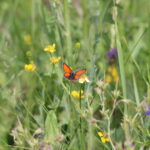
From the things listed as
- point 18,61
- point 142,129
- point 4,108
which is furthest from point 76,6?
point 142,129

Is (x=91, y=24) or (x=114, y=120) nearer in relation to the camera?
(x=114, y=120)

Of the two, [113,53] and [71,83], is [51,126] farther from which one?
[113,53]

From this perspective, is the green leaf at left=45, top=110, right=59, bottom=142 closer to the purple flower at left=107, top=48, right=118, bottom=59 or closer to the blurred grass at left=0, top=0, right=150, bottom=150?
the blurred grass at left=0, top=0, right=150, bottom=150

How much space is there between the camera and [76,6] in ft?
11.6

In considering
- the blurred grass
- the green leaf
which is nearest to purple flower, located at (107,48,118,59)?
the blurred grass

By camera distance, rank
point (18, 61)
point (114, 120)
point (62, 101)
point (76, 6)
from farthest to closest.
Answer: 1. point (76, 6)
2. point (18, 61)
3. point (114, 120)
4. point (62, 101)

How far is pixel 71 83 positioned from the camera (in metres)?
1.82

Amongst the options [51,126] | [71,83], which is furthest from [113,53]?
[51,126]

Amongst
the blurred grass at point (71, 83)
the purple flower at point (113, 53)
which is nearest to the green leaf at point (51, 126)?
the blurred grass at point (71, 83)

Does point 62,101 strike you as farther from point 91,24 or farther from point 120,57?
point 91,24

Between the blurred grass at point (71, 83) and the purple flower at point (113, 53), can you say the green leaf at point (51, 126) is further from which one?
→ the purple flower at point (113, 53)

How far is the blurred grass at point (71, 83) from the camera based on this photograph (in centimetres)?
168

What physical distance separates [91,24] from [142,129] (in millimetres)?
1502

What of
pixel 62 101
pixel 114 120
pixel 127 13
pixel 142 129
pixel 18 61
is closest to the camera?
pixel 142 129
